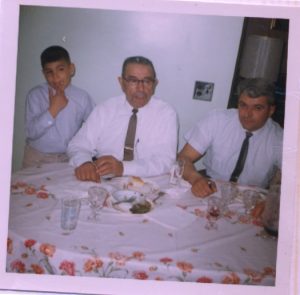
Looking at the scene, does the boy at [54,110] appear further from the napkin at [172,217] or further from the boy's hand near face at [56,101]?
the napkin at [172,217]

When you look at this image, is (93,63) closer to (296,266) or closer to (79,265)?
(79,265)

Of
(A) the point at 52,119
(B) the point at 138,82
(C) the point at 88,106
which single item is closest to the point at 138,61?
(B) the point at 138,82

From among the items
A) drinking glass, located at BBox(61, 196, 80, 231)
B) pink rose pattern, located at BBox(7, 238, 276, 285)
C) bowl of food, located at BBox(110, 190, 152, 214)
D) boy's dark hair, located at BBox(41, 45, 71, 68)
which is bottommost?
pink rose pattern, located at BBox(7, 238, 276, 285)

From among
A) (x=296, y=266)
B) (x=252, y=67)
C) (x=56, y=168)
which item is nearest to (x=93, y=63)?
(x=56, y=168)

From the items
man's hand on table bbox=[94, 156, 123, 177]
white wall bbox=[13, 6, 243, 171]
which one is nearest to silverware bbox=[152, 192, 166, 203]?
man's hand on table bbox=[94, 156, 123, 177]

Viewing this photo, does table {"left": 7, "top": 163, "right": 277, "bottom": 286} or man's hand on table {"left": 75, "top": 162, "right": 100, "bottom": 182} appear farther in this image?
man's hand on table {"left": 75, "top": 162, "right": 100, "bottom": 182}

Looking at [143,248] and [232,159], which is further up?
[232,159]

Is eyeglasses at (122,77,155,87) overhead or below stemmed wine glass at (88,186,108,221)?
overhead

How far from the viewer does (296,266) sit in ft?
2.89

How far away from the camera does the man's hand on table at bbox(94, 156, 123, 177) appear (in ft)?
3.09

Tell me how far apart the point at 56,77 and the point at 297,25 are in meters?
0.64

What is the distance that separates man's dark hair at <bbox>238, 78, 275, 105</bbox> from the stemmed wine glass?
45cm

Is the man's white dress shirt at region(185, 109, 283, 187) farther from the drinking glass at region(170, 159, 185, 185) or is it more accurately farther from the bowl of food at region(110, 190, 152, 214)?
the bowl of food at region(110, 190, 152, 214)

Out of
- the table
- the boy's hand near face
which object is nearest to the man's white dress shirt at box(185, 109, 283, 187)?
the table
